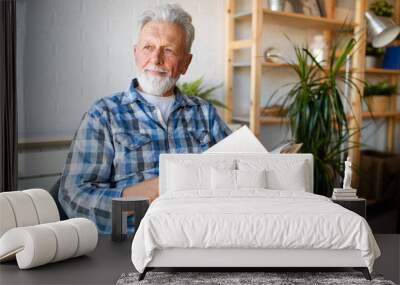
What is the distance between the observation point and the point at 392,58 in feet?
17.7

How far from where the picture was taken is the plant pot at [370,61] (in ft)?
16.9

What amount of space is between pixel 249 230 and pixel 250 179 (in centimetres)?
73

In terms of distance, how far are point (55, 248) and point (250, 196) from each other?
1066mm

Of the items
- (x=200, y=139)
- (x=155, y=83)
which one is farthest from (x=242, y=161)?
(x=155, y=83)

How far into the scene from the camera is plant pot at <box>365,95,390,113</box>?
5184mm

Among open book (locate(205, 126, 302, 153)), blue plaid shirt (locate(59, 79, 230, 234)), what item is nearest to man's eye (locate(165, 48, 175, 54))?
blue plaid shirt (locate(59, 79, 230, 234))

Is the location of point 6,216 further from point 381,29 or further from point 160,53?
point 381,29

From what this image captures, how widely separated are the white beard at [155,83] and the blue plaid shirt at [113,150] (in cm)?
6

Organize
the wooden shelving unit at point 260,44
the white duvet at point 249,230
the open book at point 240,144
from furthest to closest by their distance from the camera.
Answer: the wooden shelving unit at point 260,44 < the open book at point 240,144 < the white duvet at point 249,230

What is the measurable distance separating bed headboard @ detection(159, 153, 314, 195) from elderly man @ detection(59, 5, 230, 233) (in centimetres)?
Answer: 20

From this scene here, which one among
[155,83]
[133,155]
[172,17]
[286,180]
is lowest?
[286,180]

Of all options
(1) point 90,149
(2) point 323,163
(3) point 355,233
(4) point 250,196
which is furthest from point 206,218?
(2) point 323,163

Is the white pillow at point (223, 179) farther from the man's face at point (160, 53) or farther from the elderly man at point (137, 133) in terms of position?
the man's face at point (160, 53)

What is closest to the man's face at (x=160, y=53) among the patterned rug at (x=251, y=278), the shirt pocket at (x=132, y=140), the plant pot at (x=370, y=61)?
the shirt pocket at (x=132, y=140)
